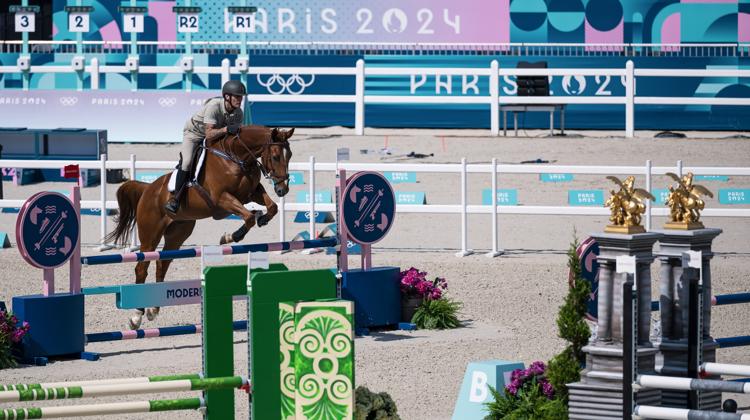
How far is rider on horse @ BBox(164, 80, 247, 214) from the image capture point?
13.0 meters

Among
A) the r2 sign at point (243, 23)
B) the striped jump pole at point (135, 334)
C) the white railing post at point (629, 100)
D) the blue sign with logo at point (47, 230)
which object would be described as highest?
the r2 sign at point (243, 23)

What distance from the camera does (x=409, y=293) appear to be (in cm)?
1281

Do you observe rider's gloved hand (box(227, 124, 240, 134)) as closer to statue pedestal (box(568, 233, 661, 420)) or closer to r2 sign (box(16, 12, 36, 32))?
statue pedestal (box(568, 233, 661, 420))

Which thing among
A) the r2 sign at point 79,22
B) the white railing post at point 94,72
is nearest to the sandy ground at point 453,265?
the white railing post at point 94,72

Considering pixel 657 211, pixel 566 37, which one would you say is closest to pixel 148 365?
pixel 657 211

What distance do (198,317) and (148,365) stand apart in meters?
2.48

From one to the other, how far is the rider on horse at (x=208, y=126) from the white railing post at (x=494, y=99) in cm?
1258

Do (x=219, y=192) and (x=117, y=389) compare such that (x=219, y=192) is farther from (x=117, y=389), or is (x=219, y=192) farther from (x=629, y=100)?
(x=629, y=100)

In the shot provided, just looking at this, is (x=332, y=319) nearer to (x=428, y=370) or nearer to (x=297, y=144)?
(x=428, y=370)

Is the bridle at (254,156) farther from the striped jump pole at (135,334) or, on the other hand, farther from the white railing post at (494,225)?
the white railing post at (494,225)

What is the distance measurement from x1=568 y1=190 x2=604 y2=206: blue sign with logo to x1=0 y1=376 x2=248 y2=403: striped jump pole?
12378 millimetres

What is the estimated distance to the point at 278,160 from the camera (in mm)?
12617

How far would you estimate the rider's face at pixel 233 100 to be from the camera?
42.3 feet

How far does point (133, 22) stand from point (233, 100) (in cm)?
1475
